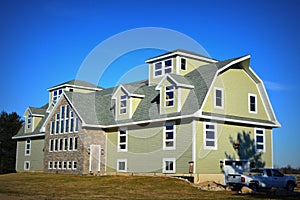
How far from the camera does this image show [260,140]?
31.2m

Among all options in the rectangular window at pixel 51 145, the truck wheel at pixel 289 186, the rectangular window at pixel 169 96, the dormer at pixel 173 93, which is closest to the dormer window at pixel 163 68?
the dormer at pixel 173 93

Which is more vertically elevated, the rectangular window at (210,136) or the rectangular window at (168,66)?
the rectangular window at (168,66)

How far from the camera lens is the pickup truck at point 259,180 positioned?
22.7m

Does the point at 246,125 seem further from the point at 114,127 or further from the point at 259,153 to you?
the point at 114,127

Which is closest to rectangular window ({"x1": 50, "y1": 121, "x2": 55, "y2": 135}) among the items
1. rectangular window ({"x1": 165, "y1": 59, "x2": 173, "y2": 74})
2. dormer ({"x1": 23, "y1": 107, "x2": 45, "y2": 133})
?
dormer ({"x1": 23, "y1": 107, "x2": 45, "y2": 133})

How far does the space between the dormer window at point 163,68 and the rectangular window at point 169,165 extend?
26.9 feet

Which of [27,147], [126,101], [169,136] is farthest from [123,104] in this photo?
[27,147]

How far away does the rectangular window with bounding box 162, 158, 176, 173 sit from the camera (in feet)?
92.2

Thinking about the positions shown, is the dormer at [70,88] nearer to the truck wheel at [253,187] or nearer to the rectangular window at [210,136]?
the rectangular window at [210,136]

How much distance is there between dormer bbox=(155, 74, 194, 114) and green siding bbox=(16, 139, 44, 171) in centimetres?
1896

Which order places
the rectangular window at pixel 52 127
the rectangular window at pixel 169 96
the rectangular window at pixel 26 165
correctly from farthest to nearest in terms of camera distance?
the rectangular window at pixel 26 165 → the rectangular window at pixel 52 127 → the rectangular window at pixel 169 96

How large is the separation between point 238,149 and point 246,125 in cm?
211

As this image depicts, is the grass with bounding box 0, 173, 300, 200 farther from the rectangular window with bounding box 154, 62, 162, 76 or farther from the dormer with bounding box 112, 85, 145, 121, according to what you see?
the rectangular window with bounding box 154, 62, 162, 76

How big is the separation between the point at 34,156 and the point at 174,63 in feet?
67.6
